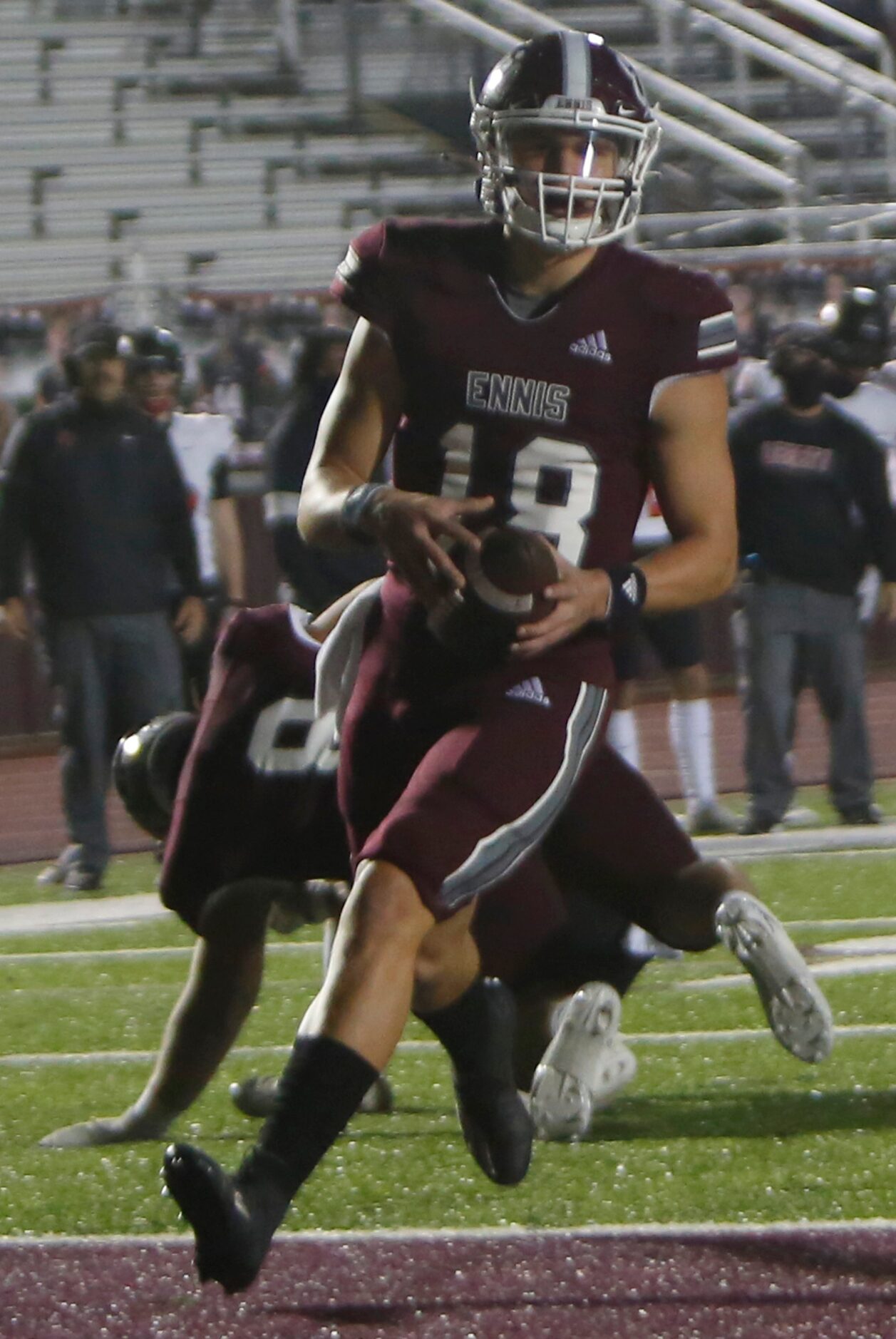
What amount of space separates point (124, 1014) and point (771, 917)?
2.33 metres

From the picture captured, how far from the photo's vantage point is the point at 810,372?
27.0 feet

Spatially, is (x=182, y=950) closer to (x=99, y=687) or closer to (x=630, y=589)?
(x=99, y=687)

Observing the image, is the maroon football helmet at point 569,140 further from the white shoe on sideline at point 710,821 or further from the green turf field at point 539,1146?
the white shoe on sideline at point 710,821

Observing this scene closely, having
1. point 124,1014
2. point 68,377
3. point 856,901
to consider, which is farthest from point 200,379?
point 124,1014

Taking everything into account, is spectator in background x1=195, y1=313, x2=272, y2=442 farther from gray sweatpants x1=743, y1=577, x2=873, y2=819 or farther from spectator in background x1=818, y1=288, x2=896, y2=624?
gray sweatpants x1=743, y1=577, x2=873, y2=819

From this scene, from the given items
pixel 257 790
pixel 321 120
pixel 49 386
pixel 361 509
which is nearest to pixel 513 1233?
pixel 257 790

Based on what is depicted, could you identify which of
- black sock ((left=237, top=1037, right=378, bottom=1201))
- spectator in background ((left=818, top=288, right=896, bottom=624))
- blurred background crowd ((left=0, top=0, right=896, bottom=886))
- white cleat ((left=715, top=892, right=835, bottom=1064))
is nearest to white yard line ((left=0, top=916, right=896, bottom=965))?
spectator in background ((left=818, top=288, right=896, bottom=624))

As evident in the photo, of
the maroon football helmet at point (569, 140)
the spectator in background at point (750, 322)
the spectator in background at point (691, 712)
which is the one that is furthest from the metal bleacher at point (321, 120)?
the maroon football helmet at point (569, 140)

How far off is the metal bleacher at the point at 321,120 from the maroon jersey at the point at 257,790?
11.5 metres

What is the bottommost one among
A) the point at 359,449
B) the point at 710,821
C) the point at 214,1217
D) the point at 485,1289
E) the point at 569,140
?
the point at 710,821

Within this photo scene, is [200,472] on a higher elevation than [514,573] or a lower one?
lower

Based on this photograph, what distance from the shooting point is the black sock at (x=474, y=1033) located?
11.0ft

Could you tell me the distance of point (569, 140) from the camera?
3.43 m

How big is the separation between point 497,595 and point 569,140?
2.25ft
